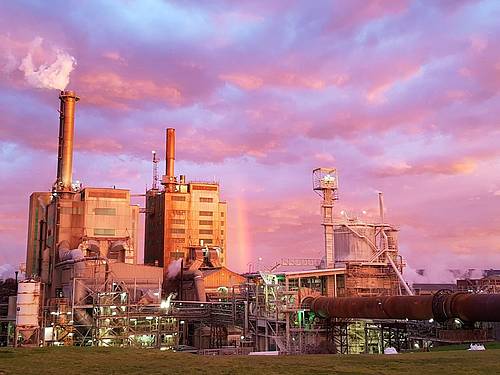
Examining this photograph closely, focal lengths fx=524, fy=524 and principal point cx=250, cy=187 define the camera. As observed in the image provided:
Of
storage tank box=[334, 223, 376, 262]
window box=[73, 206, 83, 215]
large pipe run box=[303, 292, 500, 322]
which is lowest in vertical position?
large pipe run box=[303, 292, 500, 322]

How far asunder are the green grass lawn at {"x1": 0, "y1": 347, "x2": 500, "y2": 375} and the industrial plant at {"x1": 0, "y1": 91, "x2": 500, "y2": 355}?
43.2 feet

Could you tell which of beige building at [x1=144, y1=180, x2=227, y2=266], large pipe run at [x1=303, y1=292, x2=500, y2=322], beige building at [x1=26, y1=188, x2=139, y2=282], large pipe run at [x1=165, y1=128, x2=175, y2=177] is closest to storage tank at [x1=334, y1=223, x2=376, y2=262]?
large pipe run at [x1=303, y1=292, x2=500, y2=322]

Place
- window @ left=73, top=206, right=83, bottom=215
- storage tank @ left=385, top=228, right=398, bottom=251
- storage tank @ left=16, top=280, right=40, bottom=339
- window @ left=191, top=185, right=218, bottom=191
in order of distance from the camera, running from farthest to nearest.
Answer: window @ left=191, top=185, right=218, bottom=191 < window @ left=73, top=206, right=83, bottom=215 < storage tank @ left=385, top=228, right=398, bottom=251 < storage tank @ left=16, top=280, right=40, bottom=339

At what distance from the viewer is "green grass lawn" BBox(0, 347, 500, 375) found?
53.4ft

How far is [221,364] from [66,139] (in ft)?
303

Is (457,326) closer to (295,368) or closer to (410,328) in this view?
(410,328)

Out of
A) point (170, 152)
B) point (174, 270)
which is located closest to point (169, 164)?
point (170, 152)

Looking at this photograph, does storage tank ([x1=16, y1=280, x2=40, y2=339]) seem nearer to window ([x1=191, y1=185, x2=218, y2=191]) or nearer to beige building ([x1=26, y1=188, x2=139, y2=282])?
beige building ([x1=26, y1=188, x2=139, y2=282])

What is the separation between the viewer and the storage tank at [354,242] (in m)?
74.4

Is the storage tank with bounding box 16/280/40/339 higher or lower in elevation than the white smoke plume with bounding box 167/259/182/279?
lower

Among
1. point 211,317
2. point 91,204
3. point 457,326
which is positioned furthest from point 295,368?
point 91,204

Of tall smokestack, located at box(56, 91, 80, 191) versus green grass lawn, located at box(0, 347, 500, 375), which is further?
tall smokestack, located at box(56, 91, 80, 191)

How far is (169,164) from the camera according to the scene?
12406 centimetres

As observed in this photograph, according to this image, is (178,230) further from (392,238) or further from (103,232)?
(392,238)
